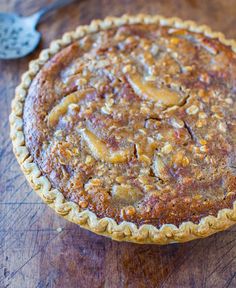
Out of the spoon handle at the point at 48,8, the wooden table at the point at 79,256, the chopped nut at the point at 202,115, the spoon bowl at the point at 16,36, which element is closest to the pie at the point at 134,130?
the chopped nut at the point at 202,115

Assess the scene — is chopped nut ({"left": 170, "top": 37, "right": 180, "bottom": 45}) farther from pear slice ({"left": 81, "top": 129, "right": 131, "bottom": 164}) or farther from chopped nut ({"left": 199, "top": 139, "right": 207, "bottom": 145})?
pear slice ({"left": 81, "top": 129, "right": 131, "bottom": 164})

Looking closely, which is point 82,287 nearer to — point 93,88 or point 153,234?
point 153,234

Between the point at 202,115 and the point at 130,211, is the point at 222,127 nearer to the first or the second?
the point at 202,115

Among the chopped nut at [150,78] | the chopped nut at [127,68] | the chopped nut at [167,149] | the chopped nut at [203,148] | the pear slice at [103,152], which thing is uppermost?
the chopped nut at [127,68]

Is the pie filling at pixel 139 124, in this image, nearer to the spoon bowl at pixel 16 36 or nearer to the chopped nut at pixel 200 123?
the chopped nut at pixel 200 123

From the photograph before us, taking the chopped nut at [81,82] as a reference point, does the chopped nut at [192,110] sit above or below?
below

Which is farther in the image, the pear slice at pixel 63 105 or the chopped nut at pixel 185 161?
the pear slice at pixel 63 105

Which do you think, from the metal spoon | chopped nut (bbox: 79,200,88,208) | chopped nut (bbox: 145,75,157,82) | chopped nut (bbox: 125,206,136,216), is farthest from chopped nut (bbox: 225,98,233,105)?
the metal spoon

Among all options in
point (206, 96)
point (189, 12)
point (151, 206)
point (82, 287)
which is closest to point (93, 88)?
point (206, 96)

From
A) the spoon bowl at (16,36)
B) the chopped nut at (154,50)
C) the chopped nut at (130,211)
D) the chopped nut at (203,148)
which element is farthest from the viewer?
the spoon bowl at (16,36)
